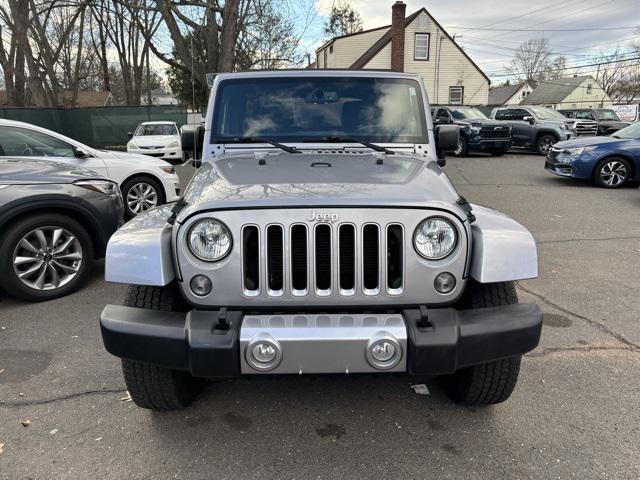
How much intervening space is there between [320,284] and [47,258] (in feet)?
10.9

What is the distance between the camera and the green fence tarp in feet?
63.8

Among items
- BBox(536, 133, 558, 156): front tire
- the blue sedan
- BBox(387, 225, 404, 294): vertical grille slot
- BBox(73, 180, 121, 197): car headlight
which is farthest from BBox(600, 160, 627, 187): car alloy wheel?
BBox(387, 225, 404, 294): vertical grille slot

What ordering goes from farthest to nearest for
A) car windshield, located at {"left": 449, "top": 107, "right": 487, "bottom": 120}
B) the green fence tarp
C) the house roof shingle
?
the house roof shingle < the green fence tarp < car windshield, located at {"left": 449, "top": 107, "right": 487, "bottom": 120}

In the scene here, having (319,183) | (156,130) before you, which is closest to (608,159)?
(319,183)

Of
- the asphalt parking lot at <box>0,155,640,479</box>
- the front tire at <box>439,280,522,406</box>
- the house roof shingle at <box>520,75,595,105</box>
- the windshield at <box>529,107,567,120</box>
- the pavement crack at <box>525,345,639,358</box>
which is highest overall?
the house roof shingle at <box>520,75,595,105</box>

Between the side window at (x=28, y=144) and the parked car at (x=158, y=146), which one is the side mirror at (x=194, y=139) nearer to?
the side window at (x=28, y=144)

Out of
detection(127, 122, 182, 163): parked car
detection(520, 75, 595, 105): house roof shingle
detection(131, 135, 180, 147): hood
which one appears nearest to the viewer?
detection(127, 122, 182, 163): parked car

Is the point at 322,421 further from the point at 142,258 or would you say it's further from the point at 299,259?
the point at 142,258

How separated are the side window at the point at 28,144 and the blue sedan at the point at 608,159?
980cm

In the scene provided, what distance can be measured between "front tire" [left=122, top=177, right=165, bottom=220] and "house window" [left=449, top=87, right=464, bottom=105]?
30734 millimetres

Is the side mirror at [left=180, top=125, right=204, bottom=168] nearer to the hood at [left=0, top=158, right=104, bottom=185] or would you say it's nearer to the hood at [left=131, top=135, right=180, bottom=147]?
the hood at [left=0, top=158, right=104, bottom=185]

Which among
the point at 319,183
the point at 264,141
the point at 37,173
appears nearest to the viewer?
the point at 319,183

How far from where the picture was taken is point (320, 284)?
2.35 meters

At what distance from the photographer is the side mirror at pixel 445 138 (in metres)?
3.71
